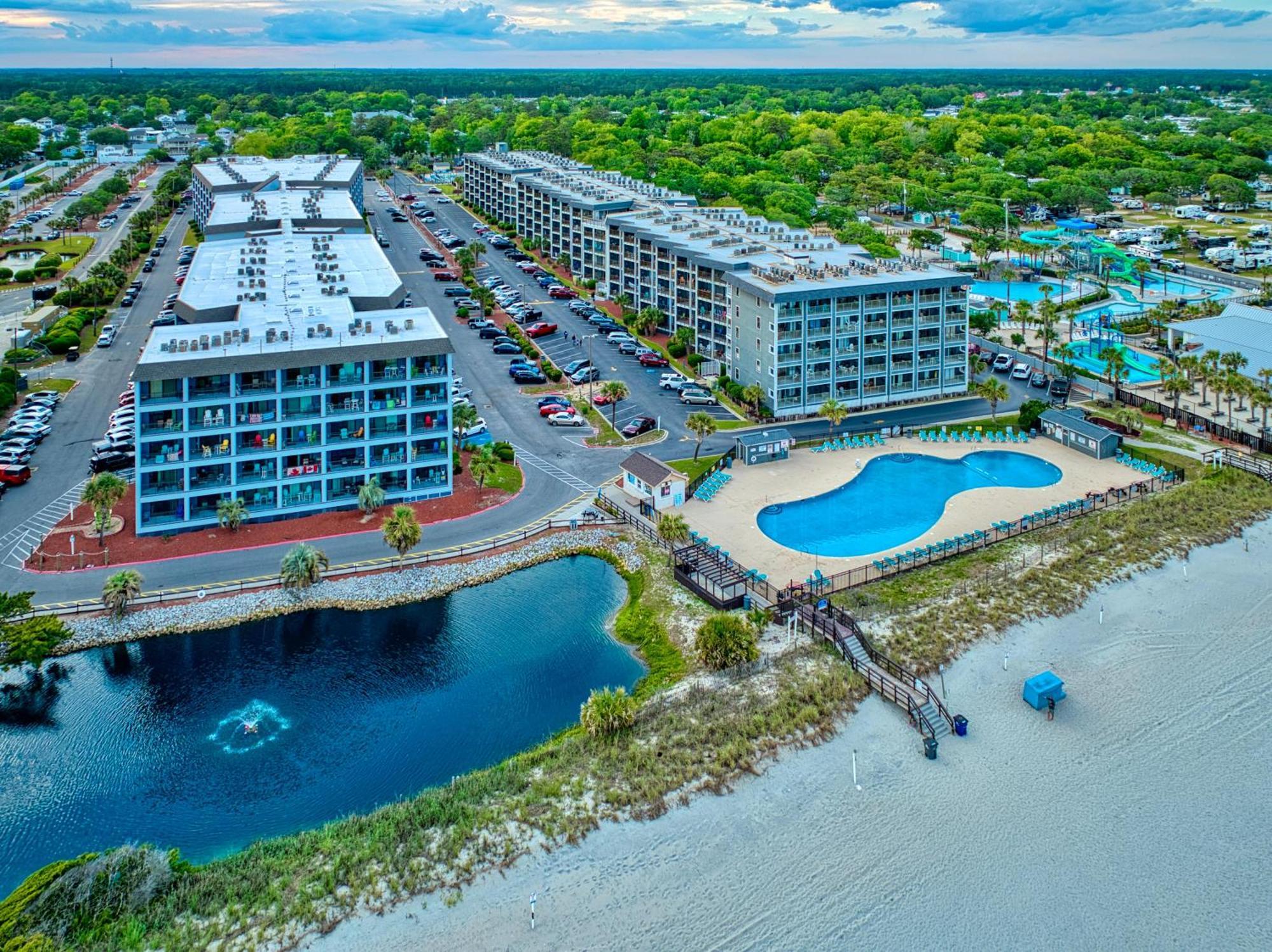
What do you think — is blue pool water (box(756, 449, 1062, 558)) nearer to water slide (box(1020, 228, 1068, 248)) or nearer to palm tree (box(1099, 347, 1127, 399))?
palm tree (box(1099, 347, 1127, 399))

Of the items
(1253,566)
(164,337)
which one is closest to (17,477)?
(164,337)

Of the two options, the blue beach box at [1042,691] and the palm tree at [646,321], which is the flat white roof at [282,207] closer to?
the palm tree at [646,321]

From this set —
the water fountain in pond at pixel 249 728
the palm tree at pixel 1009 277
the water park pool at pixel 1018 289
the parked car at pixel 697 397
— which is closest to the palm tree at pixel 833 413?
the parked car at pixel 697 397

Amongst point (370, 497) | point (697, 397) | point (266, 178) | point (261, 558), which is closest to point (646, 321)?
point (697, 397)

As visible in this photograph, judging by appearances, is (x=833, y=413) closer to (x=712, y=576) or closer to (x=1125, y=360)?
(x=712, y=576)

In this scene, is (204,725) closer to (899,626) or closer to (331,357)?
(331,357)
